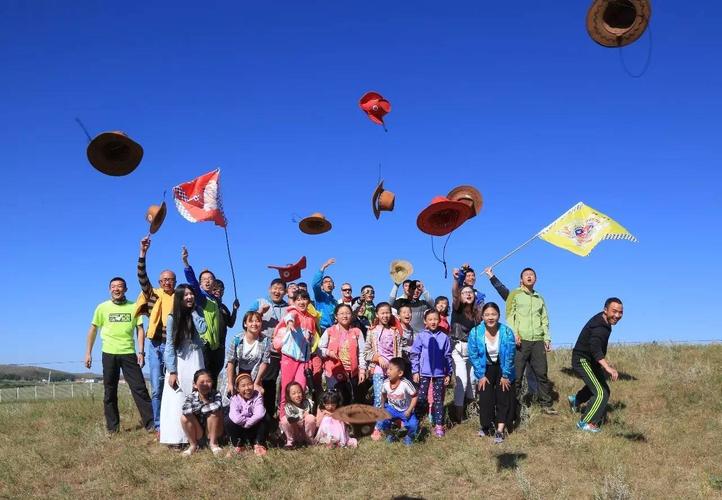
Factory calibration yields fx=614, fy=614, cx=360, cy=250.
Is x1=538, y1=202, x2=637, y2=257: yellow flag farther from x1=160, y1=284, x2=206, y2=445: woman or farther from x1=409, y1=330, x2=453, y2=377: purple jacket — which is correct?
x1=160, y1=284, x2=206, y2=445: woman

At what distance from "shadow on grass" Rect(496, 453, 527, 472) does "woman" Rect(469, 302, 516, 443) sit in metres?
0.53

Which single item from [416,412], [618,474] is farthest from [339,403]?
[618,474]

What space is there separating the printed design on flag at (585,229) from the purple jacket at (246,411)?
6082mm

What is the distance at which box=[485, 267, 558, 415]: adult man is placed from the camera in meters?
9.33

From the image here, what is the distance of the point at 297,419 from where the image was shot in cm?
807

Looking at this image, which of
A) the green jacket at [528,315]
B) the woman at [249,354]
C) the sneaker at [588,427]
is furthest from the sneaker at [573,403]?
the woman at [249,354]

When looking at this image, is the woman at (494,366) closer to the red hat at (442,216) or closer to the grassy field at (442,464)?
the grassy field at (442,464)

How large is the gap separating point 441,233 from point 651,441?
14.5 feet

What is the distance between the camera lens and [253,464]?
7.29 m

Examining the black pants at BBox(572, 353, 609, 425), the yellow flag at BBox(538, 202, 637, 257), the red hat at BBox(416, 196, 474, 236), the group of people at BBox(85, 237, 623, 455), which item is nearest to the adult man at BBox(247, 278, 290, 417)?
the group of people at BBox(85, 237, 623, 455)

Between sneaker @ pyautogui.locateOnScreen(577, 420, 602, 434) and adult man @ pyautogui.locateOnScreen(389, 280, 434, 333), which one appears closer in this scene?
sneaker @ pyautogui.locateOnScreen(577, 420, 602, 434)

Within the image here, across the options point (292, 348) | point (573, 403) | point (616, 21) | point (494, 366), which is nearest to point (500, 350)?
point (494, 366)

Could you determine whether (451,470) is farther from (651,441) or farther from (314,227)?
(314,227)

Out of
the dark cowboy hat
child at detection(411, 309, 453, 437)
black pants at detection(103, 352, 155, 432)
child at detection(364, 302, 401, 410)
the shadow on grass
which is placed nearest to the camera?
the dark cowboy hat
